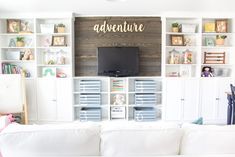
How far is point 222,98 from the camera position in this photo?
5059mm

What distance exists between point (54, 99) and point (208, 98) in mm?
3001

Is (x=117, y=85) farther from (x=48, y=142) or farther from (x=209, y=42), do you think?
(x=48, y=142)

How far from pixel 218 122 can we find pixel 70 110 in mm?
2919

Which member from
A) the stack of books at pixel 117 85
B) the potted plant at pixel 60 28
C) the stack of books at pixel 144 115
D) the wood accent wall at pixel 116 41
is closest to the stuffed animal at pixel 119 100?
the stack of books at pixel 117 85

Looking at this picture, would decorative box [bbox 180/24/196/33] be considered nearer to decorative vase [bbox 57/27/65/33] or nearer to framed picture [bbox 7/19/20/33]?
decorative vase [bbox 57/27/65/33]

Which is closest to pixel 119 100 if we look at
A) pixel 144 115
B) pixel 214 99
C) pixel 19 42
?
pixel 144 115

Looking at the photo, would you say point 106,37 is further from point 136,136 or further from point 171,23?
point 136,136

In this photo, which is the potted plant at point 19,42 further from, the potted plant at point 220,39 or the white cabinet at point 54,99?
the potted plant at point 220,39

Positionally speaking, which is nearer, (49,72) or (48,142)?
(48,142)

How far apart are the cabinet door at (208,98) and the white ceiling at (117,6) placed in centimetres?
137

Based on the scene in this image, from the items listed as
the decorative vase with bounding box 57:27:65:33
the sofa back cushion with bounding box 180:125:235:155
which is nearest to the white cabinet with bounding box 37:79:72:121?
the decorative vase with bounding box 57:27:65:33

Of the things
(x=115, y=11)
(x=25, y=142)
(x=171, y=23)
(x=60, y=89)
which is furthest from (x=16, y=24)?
(x=25, y=142)

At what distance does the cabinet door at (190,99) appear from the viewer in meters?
5.03

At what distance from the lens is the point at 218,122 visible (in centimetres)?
511
